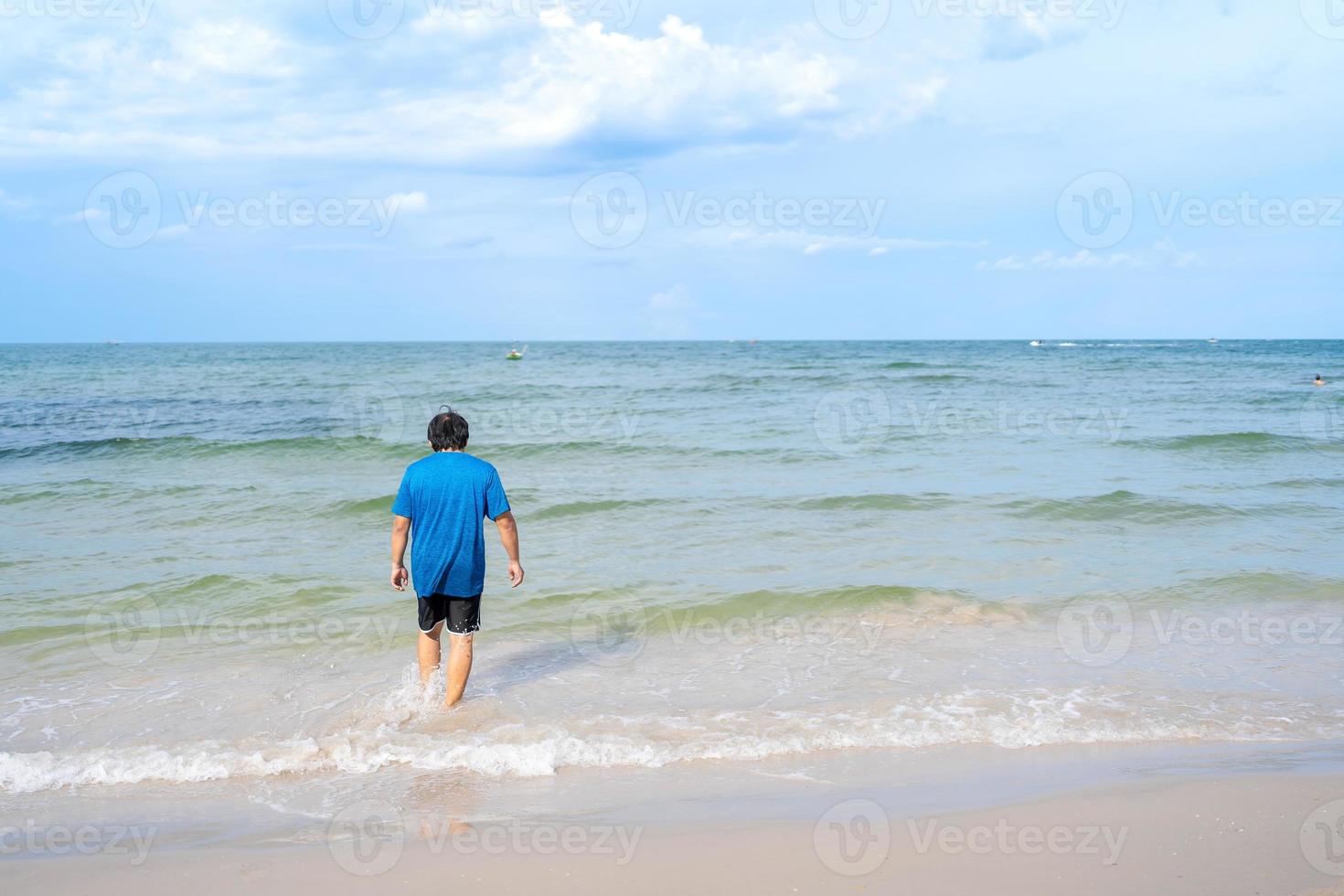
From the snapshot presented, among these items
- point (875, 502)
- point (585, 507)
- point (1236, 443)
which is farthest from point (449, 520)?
point (1236, 443)

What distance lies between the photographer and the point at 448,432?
17.5 feet

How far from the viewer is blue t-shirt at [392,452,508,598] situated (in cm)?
538

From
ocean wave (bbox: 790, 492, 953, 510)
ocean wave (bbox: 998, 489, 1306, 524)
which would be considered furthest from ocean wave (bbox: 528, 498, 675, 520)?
ocean wave (bbox: 998, 489, 1306, 524)

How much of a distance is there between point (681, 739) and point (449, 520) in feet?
6.00

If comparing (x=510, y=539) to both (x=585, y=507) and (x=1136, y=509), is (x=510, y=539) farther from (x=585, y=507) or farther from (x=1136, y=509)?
(x=1136, y=509)

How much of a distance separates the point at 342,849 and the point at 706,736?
2082mm

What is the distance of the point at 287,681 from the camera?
6.22 meters

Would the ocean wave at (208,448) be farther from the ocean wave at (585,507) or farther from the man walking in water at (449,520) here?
the man walking in water at (449,520)

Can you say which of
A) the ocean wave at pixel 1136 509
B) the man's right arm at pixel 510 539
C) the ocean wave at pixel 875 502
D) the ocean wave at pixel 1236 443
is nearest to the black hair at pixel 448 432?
the man's right arm at pixel 510 539

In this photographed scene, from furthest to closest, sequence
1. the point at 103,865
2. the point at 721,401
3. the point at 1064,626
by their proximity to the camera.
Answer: the point at 721,401 → the point at 1064,626 → the point at 103,865

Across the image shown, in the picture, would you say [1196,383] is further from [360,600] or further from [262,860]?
[262,860]

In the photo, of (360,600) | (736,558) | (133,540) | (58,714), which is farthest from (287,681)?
(133,540)

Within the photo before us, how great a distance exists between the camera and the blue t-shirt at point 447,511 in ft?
17.6

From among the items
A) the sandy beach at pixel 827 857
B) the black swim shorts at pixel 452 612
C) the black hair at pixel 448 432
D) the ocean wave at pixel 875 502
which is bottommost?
the sandy beach at pixel 827 857
